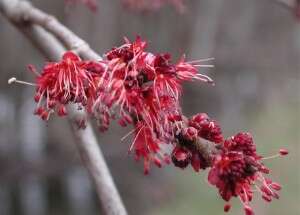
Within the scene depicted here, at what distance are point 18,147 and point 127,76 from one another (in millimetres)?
5304

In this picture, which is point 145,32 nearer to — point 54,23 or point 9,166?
point 9,166

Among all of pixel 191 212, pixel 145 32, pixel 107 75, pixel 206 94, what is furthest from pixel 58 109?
pixel 206 94

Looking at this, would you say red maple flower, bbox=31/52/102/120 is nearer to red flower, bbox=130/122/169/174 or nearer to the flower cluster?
the flower cluster

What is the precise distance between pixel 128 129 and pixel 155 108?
15.4 ft

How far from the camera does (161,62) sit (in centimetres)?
109

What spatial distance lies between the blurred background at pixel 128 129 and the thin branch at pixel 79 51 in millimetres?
2751

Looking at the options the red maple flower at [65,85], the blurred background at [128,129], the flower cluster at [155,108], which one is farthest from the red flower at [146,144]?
the blurred background at [128,129]

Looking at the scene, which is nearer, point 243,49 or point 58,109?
point 58,109

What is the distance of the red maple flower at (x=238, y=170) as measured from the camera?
100 cm

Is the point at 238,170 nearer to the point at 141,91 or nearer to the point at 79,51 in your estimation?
the point at 141,91

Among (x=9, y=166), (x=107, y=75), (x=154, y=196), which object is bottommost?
(x=107, y=75)

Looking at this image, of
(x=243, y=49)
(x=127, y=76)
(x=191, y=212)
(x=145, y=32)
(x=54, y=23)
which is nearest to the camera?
(x=127, y=76)

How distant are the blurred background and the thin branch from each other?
9.03ft

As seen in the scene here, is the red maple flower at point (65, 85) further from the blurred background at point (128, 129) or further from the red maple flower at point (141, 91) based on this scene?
the blurred background at point (128, 129)
